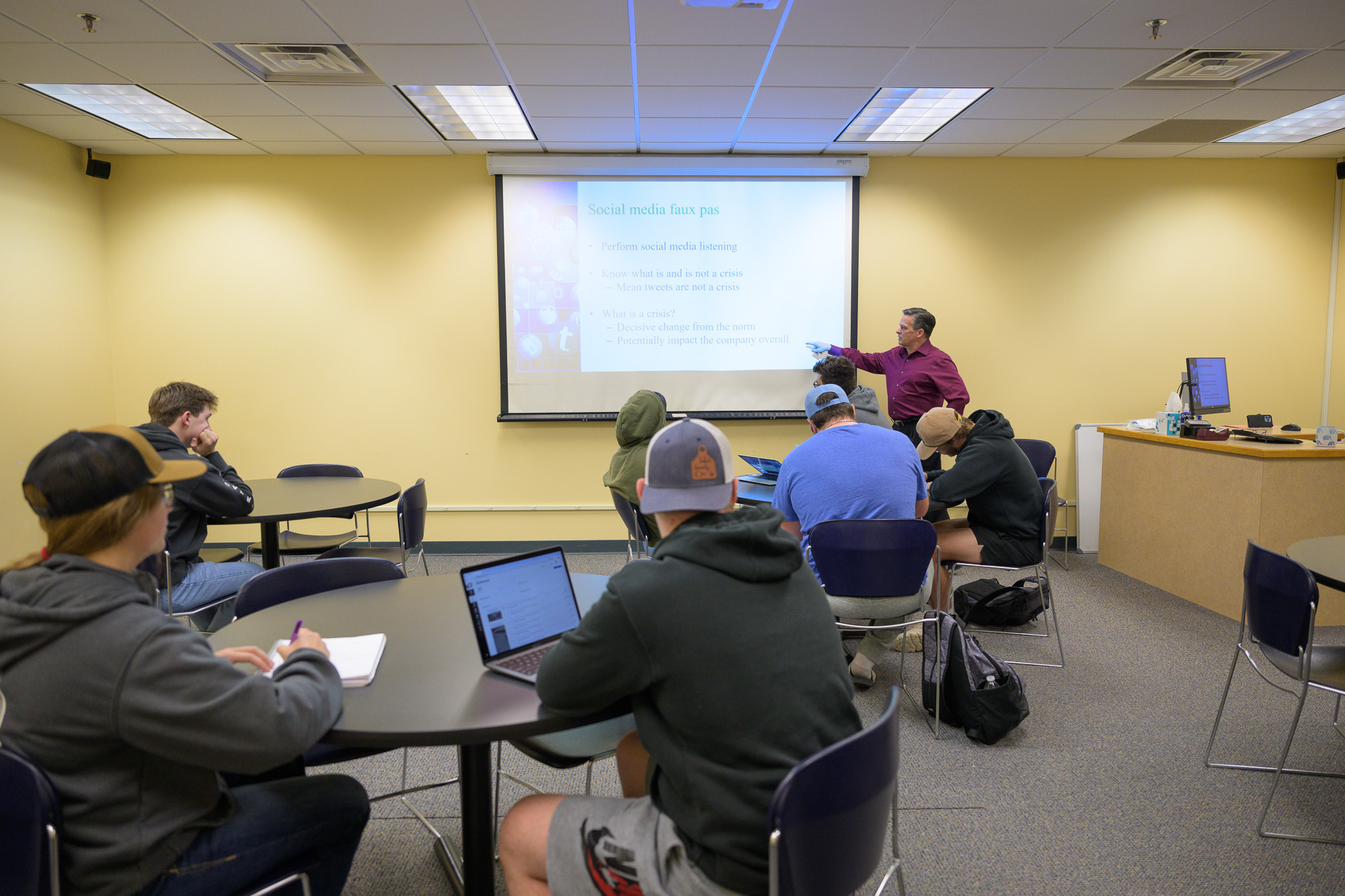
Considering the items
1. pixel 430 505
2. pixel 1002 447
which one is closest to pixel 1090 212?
pixel 1002 447

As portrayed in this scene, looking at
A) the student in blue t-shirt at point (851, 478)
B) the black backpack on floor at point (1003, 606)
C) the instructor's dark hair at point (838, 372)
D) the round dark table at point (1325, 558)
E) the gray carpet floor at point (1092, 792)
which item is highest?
the instructor's dark hair at point (838, 372)

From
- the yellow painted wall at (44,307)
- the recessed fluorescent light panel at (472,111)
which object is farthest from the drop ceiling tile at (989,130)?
the yellow painted wall at (44,307)

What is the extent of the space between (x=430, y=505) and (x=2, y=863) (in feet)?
14.2

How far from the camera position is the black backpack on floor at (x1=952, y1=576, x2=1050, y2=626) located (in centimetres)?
381

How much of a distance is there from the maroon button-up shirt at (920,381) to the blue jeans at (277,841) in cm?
417

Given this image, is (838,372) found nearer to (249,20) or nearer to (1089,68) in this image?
(1089,68)

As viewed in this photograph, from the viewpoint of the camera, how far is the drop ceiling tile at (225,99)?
12.6 ft

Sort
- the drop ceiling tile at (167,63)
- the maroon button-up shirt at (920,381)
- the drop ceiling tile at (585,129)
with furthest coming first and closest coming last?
the maroon button-up shirt at (920,381), the drop ceiling tile at (585,129), the drop ceiling tile at (167,63)

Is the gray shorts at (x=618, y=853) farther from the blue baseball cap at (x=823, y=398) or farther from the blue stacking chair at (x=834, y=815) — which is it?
the blue baseball cap at (x=823, y=398)

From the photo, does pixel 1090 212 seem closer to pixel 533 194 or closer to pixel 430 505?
pixel 533 194

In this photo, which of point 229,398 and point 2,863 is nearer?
point 2,863

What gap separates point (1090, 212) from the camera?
17.4ft

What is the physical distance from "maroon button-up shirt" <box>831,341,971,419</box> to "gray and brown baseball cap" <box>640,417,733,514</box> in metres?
3.75

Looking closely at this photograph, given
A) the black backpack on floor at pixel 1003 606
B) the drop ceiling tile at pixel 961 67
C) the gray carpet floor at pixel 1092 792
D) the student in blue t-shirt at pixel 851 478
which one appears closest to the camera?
the gray carpet floor at pixel 1092 792
